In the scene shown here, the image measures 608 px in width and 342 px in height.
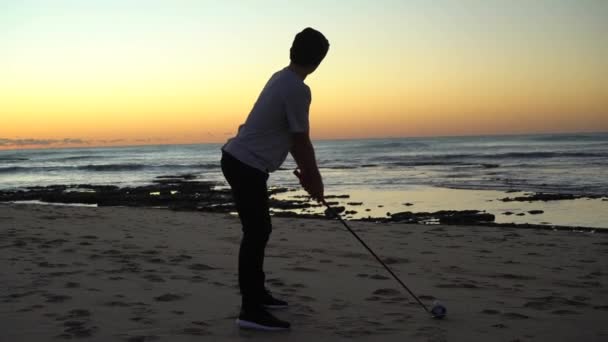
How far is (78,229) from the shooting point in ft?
25.1

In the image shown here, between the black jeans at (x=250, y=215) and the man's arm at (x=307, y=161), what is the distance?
0.73 ft

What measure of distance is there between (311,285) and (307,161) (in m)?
1.61

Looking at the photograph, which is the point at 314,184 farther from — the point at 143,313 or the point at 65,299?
the point at 65,299

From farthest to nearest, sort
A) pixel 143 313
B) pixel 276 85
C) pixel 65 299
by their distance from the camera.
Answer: pixel 65 299 < pixel 143 313 < pixel 276 85

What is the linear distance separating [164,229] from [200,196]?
8.36 meters

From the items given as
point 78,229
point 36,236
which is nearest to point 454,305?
point 36,236

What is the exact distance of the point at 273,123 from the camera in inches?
121

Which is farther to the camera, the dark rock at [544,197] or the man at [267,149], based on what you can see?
the dark rock at [544,197]

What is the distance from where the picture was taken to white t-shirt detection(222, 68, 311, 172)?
9.83 ft

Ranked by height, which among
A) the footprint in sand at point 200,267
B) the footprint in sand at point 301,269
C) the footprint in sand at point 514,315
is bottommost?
the footprint in sand at point 301,269

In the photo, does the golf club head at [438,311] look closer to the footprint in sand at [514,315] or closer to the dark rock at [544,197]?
the footprint in sand at [514,315]

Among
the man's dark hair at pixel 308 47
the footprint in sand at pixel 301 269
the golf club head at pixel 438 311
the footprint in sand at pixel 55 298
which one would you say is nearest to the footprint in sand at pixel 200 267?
the footprint in sand at pixel 301 269

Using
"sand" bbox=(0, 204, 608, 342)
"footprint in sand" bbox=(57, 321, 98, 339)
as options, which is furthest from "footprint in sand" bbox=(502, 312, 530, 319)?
"footprint in sand" bbox=(57, 321, 98, 339)

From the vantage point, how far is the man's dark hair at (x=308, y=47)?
3057 mm
